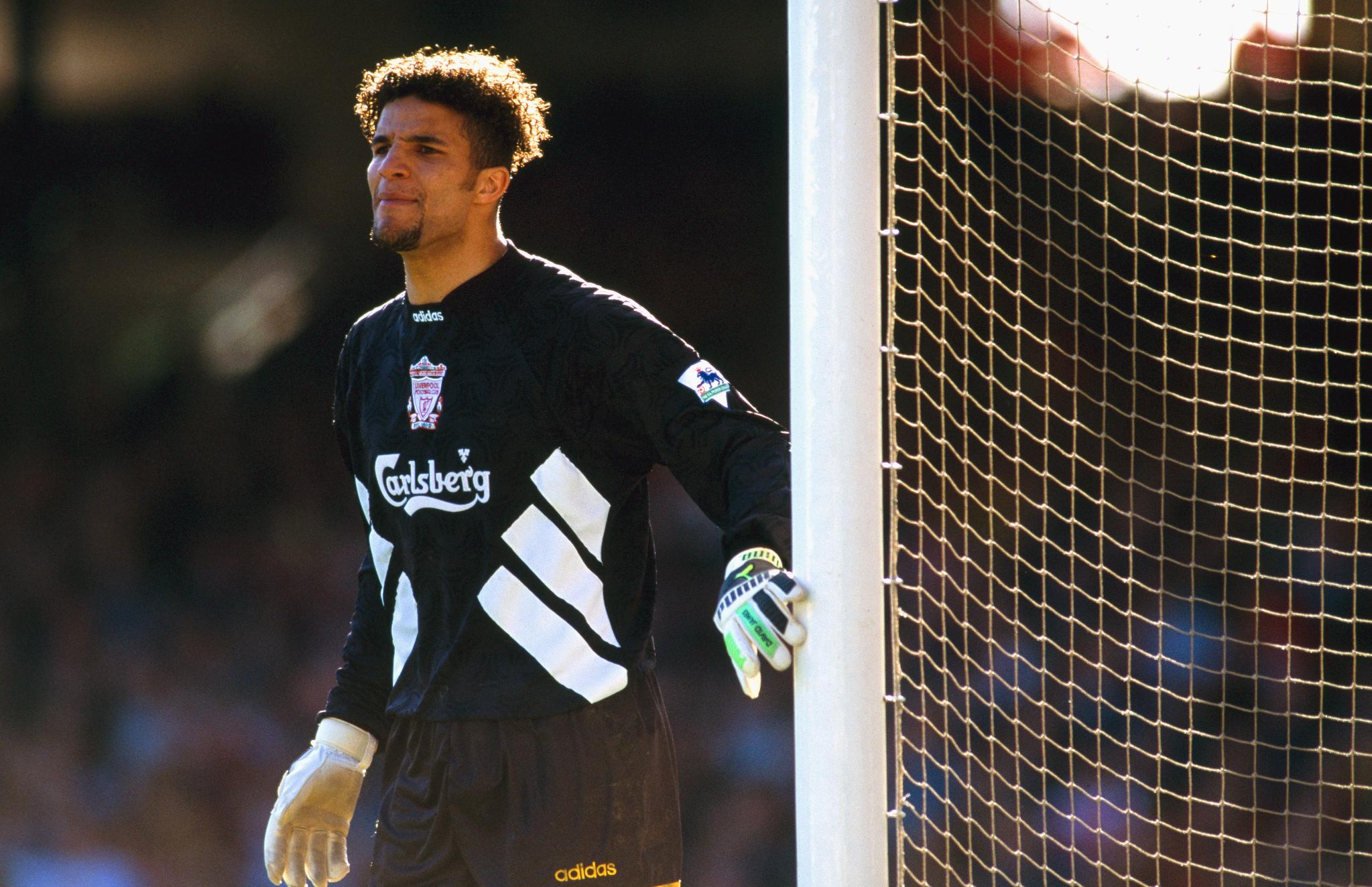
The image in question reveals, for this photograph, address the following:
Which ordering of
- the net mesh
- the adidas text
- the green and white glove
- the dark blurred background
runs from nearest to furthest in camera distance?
the green and white glove
the adidas text
the net mesh
the dark blurred background

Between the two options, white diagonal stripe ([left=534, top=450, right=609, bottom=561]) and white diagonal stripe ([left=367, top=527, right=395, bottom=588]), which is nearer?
white diagonal stripe ([left=534, top=450, right=609, bottom=561])

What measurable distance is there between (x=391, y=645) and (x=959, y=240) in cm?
503

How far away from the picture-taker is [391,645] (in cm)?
257

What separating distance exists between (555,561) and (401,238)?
1.85 ft

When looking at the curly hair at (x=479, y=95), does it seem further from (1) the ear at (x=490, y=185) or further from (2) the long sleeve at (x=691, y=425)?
(2) the long sleeve at (x=691, y=425)

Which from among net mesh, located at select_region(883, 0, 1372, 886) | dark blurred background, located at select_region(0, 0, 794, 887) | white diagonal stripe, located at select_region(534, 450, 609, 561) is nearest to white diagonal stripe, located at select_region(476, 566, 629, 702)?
white diagonal stripe, located at select_region(534, 450, 609, 561)

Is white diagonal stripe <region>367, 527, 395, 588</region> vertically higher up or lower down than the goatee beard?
lower down

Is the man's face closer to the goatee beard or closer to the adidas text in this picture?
the goatee beard

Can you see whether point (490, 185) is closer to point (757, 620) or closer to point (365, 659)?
point (365, 659)

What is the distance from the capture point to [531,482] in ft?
7.52

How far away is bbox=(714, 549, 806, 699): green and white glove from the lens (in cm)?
197

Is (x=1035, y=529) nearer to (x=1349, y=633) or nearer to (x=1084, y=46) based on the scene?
(x=1349, y=633)

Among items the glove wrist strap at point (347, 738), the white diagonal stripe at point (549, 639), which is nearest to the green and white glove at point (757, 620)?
the white diagonal stripe at point (549, 639)

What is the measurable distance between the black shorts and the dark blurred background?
4.28 meters
